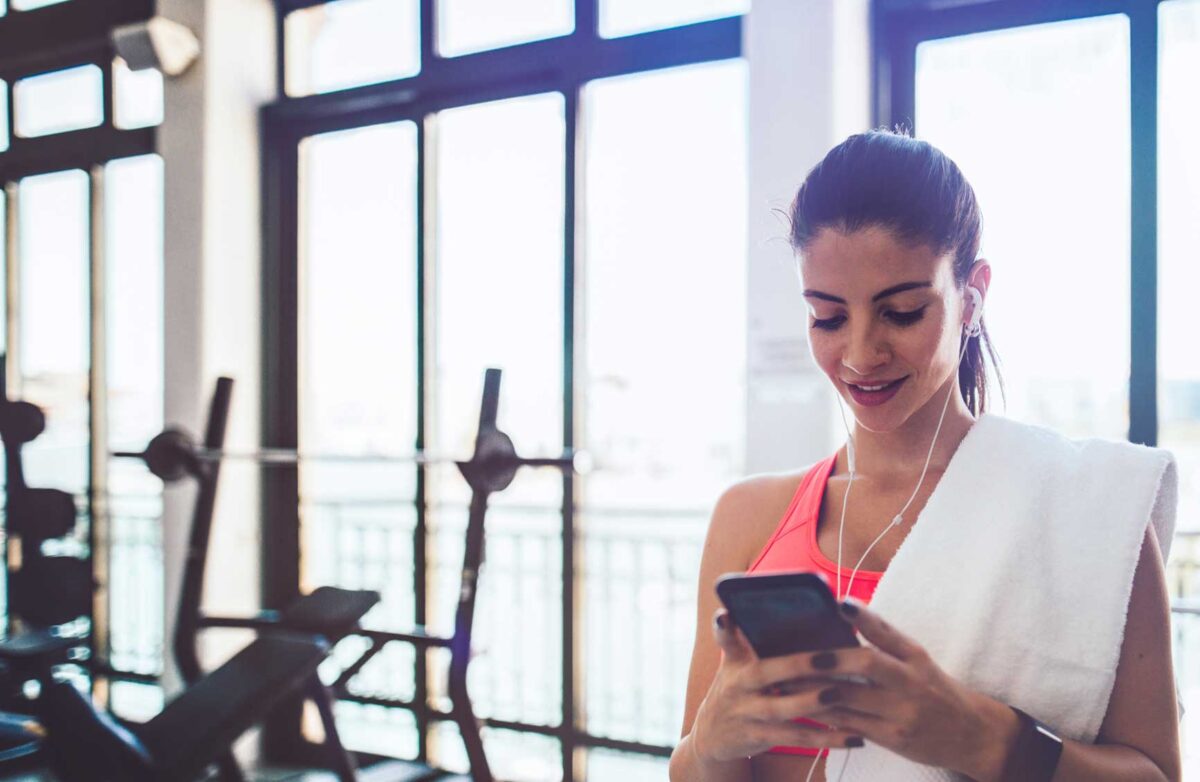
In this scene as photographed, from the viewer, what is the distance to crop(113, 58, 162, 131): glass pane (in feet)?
11.3

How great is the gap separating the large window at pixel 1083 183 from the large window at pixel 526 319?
0.58 metres

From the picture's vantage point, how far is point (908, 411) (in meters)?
0.96

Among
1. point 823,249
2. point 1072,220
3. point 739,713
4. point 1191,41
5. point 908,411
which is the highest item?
point 1191,41

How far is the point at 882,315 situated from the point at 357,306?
2.53 m

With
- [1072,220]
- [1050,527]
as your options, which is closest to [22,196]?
[1072,220]

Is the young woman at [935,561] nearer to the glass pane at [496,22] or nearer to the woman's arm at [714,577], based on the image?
the woman's arm at [714,577]

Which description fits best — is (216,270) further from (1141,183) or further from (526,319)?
(1141,183)

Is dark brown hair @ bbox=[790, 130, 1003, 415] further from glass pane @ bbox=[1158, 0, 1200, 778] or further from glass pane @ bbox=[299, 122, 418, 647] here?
glass pane @ bbox=[299, 122, 418, 647]

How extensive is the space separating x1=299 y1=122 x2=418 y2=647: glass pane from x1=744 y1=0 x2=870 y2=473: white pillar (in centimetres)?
130

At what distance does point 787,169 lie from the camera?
2066 mm

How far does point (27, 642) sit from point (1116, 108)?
3278 millimetres

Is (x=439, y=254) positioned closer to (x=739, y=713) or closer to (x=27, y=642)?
(x=27, y=642)

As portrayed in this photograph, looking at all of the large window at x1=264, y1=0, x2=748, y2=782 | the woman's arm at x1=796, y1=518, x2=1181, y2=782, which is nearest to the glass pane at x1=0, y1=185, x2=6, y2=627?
the large window at x1=264, y1=0, x2=748, y2=782

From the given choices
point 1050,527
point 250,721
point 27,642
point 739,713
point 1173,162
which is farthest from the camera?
point 27,642
